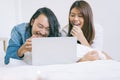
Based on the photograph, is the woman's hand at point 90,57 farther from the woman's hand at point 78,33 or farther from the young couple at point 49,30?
the woman's hand at point 78,33

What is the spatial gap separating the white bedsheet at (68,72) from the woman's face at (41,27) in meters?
0.40

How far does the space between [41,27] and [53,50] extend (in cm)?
30

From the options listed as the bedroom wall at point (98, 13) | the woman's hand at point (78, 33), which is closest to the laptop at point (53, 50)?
the woman's hand at point (78, 33)

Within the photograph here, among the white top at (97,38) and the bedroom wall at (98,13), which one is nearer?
the white top at (97,38)

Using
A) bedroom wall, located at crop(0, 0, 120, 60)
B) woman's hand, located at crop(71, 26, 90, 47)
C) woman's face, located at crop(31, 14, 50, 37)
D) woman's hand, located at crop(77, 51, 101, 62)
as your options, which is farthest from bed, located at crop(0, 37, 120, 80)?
bedroom wall, located at crop(0, 0, 120, 60)

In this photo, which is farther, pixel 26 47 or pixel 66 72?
pixel 26 47

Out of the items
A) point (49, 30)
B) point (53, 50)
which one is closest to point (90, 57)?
point (53, 50)

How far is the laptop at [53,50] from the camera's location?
25.6 inches

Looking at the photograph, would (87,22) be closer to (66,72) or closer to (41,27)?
(41,27)

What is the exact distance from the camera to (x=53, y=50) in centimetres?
67

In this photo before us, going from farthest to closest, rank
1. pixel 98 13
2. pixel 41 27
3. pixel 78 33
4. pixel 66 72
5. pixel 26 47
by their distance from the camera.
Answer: pixel 98 13
pixel 78 33
pixel 41 27
pixel 26 47
pixel 66 72

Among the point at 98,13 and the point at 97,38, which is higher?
the point at 98,13

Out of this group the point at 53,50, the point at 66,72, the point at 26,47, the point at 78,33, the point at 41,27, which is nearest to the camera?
the point at 66,72

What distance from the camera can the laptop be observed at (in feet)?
2.13
